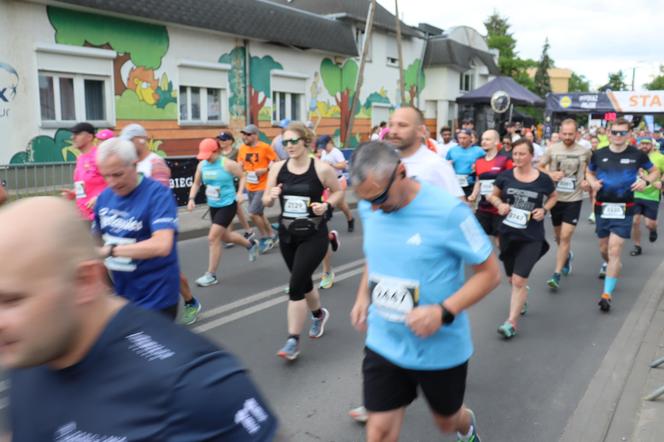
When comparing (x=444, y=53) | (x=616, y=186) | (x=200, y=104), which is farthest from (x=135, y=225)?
(x=444, y=53)

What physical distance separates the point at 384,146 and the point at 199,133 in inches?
623

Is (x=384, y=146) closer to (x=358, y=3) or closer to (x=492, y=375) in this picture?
(x=492, y=375)

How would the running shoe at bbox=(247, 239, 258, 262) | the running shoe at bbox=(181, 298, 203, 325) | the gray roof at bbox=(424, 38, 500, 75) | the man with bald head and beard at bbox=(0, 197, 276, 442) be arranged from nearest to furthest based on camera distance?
the man with bald head and beard at bbox=(0, 197, 276, 442) → the running shoe at bbox=(181, 298, 203, 325) → the running shoe at bbox=(247, 239, 258, 262) → the gray roof at bbox=(424, 38, 500, 75)

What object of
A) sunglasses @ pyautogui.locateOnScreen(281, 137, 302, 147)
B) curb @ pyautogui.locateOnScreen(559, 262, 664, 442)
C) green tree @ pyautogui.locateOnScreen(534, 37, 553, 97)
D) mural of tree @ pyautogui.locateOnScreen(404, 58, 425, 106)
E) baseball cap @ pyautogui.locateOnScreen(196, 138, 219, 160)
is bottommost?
curb @ pyautogui.locateOnScreen(559, 262, 664, 442)

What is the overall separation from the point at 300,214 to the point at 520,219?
2.24 metres

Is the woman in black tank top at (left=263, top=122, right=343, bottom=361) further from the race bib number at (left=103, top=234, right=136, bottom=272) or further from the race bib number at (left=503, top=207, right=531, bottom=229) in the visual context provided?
the race bib number at (left=503, top=207, right=531, bottom=229)

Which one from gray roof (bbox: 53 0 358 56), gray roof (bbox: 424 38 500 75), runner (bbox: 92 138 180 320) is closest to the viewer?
runner (bbox: 92 138 180 320)

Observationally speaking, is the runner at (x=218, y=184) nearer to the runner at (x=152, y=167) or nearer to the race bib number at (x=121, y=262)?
the runner at (x=152, y=167)

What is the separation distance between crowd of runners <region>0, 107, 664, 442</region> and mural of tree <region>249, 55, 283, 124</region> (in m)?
13.2

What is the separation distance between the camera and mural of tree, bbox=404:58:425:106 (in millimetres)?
29812

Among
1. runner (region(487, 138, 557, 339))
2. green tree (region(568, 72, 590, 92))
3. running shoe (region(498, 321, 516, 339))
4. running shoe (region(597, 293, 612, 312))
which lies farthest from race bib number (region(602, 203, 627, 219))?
green tree (region(568, 72, 590, 92))

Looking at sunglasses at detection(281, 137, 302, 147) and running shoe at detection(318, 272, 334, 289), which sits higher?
sunglasses at detection(281, 137, 302, 147)

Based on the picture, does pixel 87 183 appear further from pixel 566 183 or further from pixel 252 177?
pixel 566 183

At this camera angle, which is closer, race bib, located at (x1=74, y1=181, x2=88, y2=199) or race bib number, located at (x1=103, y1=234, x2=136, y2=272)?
race bib number, located at (x1=103, y1=234, x2=136, y2=272)
